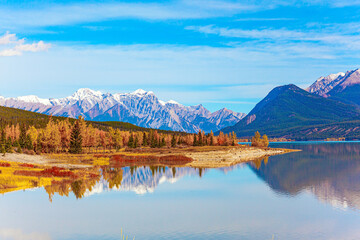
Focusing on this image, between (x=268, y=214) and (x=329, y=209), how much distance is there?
27.8 feet

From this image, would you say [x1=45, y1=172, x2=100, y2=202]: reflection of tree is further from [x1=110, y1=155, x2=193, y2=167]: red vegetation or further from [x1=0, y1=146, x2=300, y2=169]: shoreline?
[x1=110, y1=155, x2=193, y2=167]: red vegetation

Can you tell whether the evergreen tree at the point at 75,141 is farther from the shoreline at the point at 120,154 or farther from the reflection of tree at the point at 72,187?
the reflection of tree at the point at 72,187

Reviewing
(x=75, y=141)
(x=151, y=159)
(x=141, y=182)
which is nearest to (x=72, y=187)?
(x=141, y=182)

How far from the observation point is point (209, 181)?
242 feet

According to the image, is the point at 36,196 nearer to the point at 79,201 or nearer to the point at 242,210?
the point at 79,201

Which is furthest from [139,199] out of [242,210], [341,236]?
[341,236]

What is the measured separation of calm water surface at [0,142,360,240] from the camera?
3381cm

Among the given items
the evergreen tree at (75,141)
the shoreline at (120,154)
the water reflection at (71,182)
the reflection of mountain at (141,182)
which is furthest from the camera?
the evergreen tree at (75,141)

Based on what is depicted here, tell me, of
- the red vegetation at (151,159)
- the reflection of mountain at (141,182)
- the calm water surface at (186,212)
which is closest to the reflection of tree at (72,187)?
the calm water surface at (186,212)

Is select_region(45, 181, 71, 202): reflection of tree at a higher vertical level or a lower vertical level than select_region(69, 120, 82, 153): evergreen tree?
lower

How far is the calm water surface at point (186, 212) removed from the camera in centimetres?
3381

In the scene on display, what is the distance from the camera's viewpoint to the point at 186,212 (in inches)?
1715

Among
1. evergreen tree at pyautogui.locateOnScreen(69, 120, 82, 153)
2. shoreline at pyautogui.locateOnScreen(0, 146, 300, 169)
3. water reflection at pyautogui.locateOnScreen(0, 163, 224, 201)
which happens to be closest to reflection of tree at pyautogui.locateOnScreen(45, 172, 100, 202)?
water reflection at pyautogui.locateOnScreen(0, 163, 224, 201)

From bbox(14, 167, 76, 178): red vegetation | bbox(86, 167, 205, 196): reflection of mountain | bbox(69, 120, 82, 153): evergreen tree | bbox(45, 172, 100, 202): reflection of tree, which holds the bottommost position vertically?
bbox(86, 167, 205, 196): reflection of mountain
